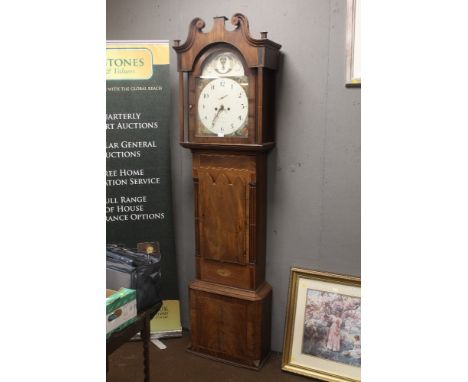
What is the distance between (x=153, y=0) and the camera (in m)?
2.78

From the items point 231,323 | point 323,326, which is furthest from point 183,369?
point 323,326

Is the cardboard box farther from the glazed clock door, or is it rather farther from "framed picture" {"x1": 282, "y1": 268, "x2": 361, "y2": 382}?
"framed picture" {"x1": 282, "y1": 268, "x2": 361, "y2": 382}

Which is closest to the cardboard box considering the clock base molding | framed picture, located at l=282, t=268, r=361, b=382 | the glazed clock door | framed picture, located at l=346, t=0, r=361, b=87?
the clock base molding

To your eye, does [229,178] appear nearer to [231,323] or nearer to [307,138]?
[307,138]

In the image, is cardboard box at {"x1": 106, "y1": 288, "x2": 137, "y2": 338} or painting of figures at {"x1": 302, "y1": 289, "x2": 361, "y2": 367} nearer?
cardboard box at {"x1": 106, "y1": 288, "x2": 137, "y2": 338}

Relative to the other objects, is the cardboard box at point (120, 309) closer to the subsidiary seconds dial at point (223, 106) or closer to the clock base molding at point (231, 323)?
the clock base molding at point (231, 323)

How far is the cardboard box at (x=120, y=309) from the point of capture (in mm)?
1613

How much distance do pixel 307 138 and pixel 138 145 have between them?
103cm

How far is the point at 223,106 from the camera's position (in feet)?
7.88

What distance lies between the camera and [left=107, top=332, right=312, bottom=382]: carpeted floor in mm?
2465

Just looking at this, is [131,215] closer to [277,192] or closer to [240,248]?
[240,248]

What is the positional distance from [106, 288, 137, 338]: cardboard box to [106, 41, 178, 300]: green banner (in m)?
1.05

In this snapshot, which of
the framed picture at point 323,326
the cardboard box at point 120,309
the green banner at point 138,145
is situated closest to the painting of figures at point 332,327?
the framed picture at point 323,326

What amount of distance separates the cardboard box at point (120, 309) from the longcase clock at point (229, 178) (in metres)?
0.87
